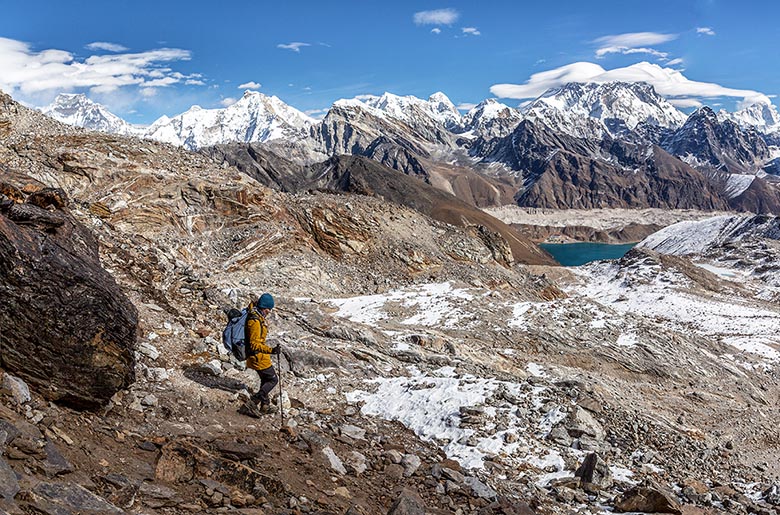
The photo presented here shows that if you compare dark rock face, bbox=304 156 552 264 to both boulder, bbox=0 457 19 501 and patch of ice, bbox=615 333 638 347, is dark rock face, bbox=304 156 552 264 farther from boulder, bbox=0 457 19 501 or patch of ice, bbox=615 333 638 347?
boulder, bbox=0 457 19 501

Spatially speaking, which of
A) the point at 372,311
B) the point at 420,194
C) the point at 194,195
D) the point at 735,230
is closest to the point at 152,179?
the point at 194,195

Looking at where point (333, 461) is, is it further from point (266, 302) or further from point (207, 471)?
point (266, 302)

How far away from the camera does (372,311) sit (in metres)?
24.6

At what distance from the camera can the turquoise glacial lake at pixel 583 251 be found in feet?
476

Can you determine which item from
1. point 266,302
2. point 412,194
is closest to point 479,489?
point 266,302

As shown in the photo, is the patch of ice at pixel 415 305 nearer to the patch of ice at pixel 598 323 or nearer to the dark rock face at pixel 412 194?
the patch of ice at pixel 598 323

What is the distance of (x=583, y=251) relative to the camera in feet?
553

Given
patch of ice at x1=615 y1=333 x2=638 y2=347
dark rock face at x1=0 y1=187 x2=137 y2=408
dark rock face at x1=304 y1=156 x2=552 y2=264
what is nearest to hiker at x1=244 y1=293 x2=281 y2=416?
dark rock face at x1=0 y1=187 x2=137 y2=408

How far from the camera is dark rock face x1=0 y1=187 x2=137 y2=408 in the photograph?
665 cm

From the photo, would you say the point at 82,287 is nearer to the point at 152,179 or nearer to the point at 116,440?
the point at 116,440

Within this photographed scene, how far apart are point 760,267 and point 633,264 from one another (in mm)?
22194

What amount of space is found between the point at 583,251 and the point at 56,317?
17378 centimetres

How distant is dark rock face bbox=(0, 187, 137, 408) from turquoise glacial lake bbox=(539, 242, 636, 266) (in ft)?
444

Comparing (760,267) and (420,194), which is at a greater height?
(420,194)
